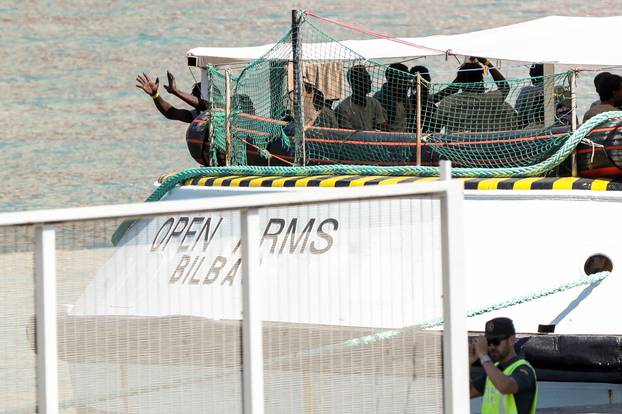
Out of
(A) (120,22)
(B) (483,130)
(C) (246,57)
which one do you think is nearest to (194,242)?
(B) (483,130)

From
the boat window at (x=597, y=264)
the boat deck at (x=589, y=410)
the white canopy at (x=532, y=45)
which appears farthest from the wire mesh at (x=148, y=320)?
the white canopy at (x=532, y=45)

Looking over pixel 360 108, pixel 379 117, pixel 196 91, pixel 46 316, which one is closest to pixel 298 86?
pixel 360 108

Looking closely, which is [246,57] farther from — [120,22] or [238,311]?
[120,22]

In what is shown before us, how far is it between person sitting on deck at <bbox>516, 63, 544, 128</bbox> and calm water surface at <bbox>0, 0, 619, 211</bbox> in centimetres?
1569

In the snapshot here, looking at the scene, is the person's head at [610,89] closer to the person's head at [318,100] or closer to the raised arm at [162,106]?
the person's head at [318,100]

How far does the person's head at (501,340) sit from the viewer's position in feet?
21.7

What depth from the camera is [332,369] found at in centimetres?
559

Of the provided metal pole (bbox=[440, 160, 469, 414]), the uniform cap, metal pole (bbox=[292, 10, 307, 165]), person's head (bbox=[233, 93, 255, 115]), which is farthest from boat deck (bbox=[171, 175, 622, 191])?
metal pole (bbox=[440, 160, 469, 414])

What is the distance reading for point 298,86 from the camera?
1120 cm

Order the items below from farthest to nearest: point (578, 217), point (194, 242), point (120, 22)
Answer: point (120, 22), point (578, 217), point (194, 242)

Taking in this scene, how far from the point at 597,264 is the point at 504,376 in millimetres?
3774

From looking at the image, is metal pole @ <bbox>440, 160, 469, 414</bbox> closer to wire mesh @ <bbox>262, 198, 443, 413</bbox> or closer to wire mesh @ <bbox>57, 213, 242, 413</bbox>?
wire mesh @ <bbox>262, 198, 443, 413</bbox>

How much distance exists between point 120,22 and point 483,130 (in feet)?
101

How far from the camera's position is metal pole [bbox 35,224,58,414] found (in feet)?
16.4
